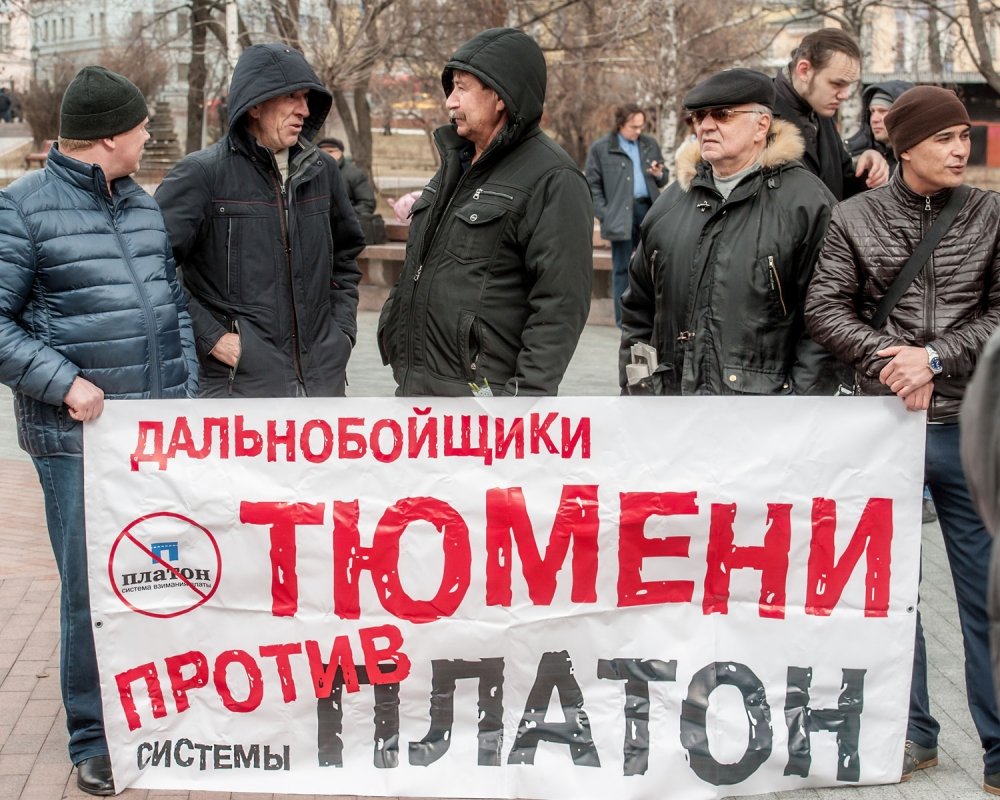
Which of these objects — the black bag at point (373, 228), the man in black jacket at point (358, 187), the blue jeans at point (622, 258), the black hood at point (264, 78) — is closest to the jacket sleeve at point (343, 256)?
the black hood at point (264, 78)

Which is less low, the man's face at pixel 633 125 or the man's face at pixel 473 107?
the man's face at pixel 473 107

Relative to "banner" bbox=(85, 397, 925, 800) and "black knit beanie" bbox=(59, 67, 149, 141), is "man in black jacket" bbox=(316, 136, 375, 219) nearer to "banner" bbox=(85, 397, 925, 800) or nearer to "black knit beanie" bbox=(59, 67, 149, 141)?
"black knit beanie" bbox=(59, 67, 149, 141)

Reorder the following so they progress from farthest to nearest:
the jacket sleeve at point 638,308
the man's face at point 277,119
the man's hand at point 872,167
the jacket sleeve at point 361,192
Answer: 1. the jacket sleeve at point 361,192
2. the man's hand at point 872,167
3. the man's face at point 277,119
4. the jacket sleeve at point 638,308

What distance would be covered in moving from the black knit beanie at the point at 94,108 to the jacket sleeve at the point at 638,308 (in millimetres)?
Result: 1588

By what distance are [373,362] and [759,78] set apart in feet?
24.3

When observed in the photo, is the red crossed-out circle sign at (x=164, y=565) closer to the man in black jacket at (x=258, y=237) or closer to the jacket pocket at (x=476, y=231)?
the man in black jacket at (x=258, y=237)

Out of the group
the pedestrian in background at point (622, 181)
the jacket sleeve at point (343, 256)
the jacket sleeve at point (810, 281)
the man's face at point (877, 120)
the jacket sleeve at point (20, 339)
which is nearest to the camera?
the jacket sleeve at point (20, 339)

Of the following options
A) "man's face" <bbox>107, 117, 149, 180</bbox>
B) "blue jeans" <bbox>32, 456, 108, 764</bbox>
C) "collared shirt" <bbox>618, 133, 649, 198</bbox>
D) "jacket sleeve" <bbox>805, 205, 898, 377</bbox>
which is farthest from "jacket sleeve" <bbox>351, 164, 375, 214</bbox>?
"jacket sleeve" <bbox>805, 205, 898, 377</bbox>

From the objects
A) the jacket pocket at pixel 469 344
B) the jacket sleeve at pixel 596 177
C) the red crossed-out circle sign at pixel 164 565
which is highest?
the jacket pocket at pixel 469 344

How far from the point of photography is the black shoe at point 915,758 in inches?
161

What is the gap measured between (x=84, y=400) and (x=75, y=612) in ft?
2.09

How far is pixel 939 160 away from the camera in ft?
12.7

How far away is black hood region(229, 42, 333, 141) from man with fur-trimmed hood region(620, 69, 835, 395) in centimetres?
125

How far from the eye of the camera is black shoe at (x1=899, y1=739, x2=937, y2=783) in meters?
4.08
